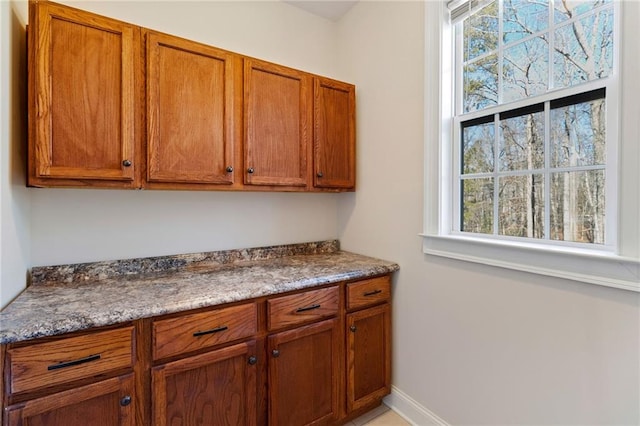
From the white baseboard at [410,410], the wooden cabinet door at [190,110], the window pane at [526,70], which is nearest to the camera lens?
the window pane at [526,70]

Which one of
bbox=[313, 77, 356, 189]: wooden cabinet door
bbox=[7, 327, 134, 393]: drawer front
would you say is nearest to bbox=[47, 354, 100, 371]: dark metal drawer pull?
bbox=[7, 327, 134, 393]: drawer front

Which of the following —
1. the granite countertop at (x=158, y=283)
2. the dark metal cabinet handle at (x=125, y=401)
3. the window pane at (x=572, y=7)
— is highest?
the window pane at (x=572, y=7)

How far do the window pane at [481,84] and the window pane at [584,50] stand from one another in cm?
27

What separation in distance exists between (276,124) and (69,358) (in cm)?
145

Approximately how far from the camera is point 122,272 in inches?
65.2

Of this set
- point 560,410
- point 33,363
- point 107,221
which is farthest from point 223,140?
point 560,410

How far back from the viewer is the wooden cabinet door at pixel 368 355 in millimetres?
1743

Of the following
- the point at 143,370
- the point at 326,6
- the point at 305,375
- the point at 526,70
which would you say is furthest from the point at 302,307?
the point at 326,6

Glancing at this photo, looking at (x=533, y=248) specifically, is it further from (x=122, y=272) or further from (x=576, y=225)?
(x=122, y=272)

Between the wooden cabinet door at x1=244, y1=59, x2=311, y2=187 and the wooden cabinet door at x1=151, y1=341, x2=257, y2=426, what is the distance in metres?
0.93

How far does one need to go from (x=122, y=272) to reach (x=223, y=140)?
92 cm

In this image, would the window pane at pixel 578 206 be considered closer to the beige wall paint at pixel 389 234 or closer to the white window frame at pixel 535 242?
the white window frame at pixel 535 242

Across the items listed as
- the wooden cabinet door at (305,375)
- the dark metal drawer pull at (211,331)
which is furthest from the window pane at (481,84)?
the dark metal drawer pull at (211,331)

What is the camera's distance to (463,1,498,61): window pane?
1530 mm
